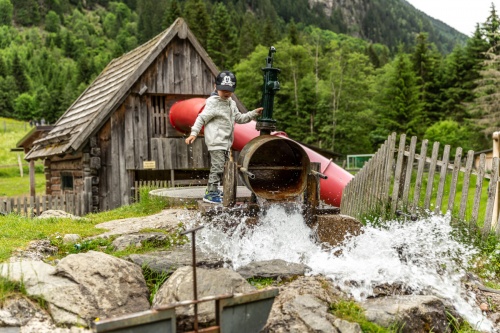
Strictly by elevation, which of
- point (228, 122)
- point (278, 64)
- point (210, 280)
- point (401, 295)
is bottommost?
point (401, 295)

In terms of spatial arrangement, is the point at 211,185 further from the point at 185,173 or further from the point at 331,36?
the point at 331,36

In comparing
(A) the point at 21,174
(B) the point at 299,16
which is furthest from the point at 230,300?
(B) the point at 299,16

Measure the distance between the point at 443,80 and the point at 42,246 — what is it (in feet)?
146

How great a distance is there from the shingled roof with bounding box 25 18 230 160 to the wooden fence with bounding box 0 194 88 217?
44.5 inches

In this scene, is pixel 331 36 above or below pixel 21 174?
above

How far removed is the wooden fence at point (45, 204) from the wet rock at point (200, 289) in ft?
28.5

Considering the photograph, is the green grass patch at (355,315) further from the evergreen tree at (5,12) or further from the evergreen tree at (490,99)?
the evergreen tree at (5,12)

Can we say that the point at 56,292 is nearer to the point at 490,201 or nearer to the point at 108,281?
the point at 108,281

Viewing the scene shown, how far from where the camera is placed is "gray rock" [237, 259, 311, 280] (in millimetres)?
4867

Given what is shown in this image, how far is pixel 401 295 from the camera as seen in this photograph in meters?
4.73

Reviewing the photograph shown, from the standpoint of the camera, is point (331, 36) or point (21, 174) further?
point (331, 36)

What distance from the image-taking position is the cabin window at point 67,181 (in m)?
14.1

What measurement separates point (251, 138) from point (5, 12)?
16751 cm

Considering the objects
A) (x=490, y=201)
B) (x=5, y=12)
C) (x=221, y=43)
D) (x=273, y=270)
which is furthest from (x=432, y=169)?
(x=5, y=12)
